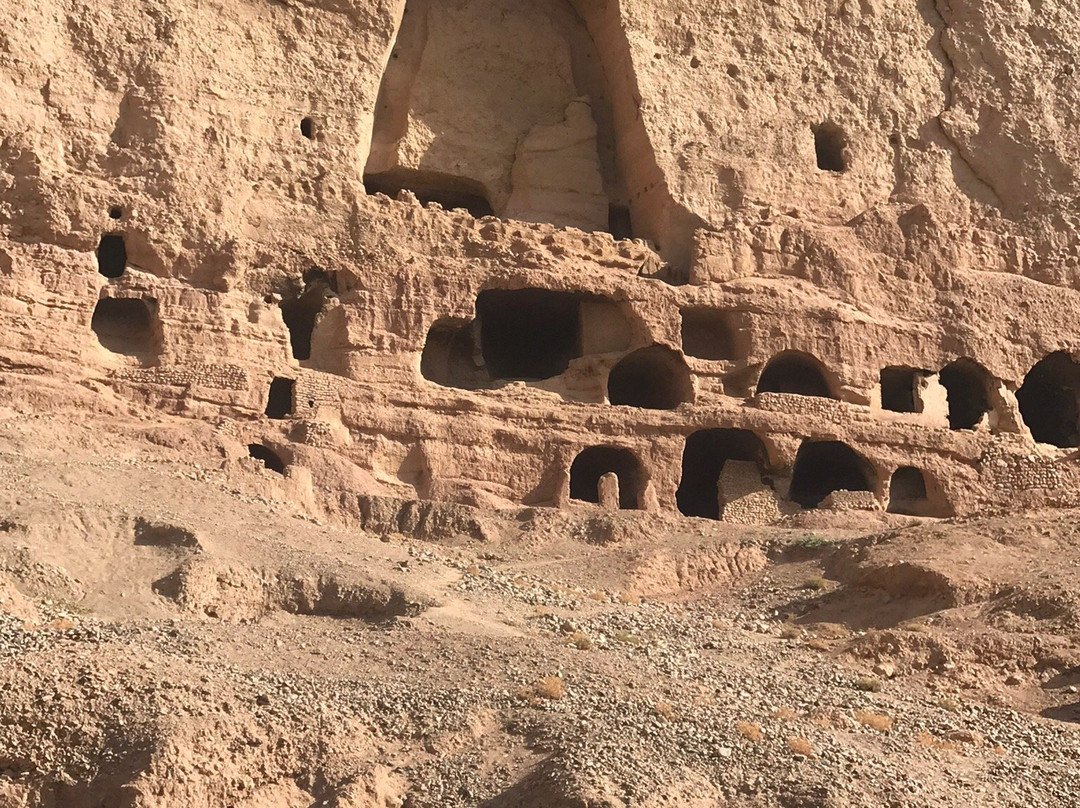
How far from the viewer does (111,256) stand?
23.5 metres

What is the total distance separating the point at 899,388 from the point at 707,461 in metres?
3.51

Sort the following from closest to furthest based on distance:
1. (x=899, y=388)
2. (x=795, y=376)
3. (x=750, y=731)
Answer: (x=750, y=731)
(x=795, y=376)
(x=899, y=388)

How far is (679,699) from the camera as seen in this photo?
523 inches

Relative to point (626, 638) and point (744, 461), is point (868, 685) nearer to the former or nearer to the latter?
point (626, 638)

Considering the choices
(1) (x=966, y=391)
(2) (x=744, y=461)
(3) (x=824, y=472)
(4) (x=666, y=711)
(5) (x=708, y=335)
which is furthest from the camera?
(1) (x=966, y=391)

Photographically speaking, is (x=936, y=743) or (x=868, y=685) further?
(x=868, y=685)

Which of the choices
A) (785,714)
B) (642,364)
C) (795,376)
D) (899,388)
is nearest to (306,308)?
(642,364)

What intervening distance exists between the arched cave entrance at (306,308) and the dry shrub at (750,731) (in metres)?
12.0

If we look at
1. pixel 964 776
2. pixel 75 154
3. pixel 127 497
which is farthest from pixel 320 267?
pixel 964 776

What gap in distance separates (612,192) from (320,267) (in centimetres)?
597

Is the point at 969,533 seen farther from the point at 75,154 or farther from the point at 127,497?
the point at 75,154

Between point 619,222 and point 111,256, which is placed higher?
point 619,222

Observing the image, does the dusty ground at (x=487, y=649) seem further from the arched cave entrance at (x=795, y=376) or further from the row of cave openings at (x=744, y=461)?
the arched cave entrance at (x=795, y=376)

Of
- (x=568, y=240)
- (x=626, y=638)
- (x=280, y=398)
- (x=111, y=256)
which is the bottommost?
(x=626, y=638)
